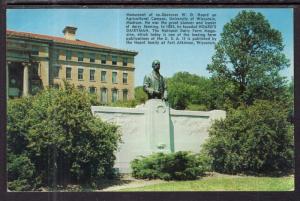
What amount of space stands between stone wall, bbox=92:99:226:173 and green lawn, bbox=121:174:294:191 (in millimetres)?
728

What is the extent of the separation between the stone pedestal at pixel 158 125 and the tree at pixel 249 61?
1349 mm

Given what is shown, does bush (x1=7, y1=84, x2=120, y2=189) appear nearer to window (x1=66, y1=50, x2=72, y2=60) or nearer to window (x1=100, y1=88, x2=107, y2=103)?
window (x1=100, y1=88, x2=107, y2=103)

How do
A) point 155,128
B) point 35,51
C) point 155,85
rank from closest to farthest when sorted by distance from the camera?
point 35,51 < point 155,85 < point 155,128

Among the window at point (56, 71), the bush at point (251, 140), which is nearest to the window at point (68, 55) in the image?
the window at point (56, 71)

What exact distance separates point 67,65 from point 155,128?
240cm

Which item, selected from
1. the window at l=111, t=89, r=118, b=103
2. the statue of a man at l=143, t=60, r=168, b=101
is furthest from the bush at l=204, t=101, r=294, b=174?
the window at l=111, t=89, r=118, b=103

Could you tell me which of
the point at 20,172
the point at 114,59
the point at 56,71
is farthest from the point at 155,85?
the point at 20,172

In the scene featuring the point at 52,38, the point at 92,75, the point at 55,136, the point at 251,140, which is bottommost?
the point at 251,140

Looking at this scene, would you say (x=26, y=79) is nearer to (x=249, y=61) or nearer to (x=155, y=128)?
(x=155, y=128)

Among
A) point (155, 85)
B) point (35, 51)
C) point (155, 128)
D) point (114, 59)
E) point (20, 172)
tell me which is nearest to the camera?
point (20, 172)

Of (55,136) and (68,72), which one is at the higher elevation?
(68,72)

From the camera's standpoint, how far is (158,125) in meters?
12.8

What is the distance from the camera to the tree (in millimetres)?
12336

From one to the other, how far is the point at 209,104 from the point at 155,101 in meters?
1.22
